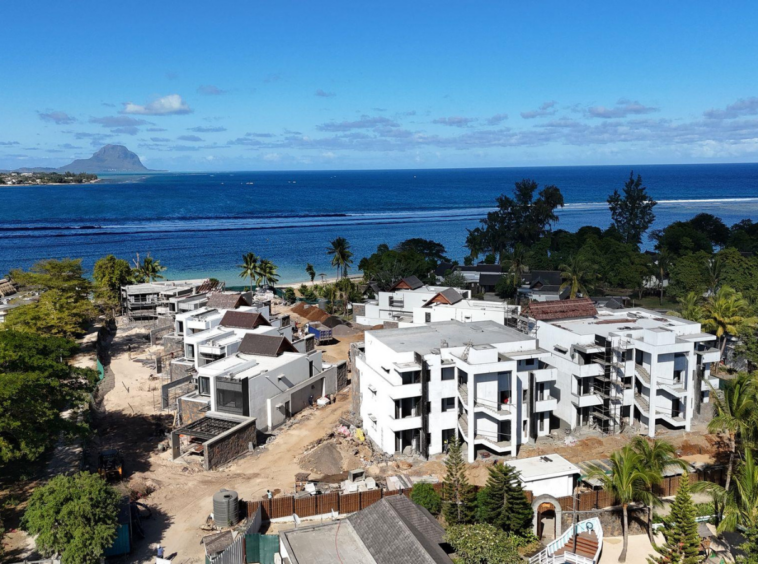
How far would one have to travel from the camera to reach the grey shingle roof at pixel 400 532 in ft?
72.7

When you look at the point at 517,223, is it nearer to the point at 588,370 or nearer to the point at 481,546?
the point at 588,370

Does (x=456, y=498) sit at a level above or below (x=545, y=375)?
below

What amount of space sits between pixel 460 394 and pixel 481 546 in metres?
12.0

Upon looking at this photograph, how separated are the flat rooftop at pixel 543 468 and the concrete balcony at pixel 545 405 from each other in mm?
5012

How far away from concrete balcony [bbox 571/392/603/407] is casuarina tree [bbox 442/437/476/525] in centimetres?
1176

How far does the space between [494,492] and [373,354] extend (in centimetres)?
1280

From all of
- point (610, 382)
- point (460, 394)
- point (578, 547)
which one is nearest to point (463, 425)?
point (460, 394)

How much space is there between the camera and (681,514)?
2348 cm

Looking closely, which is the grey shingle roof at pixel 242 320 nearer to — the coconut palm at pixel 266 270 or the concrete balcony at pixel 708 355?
the coconut palm at pixel 266 270

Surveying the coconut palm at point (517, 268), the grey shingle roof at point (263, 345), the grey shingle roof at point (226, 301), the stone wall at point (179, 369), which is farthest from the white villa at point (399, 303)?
the stone wall at point (179, 369)

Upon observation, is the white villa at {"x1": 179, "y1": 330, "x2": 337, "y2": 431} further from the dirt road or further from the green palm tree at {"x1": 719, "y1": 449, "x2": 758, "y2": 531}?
the green palm tree at {"x1": 719, "y1": 449, "x2": 758, "y2": 531}

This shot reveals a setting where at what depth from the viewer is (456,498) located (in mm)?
28125

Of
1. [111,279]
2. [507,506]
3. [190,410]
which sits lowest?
[190,410]

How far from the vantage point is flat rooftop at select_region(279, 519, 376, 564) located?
23.2 meters
